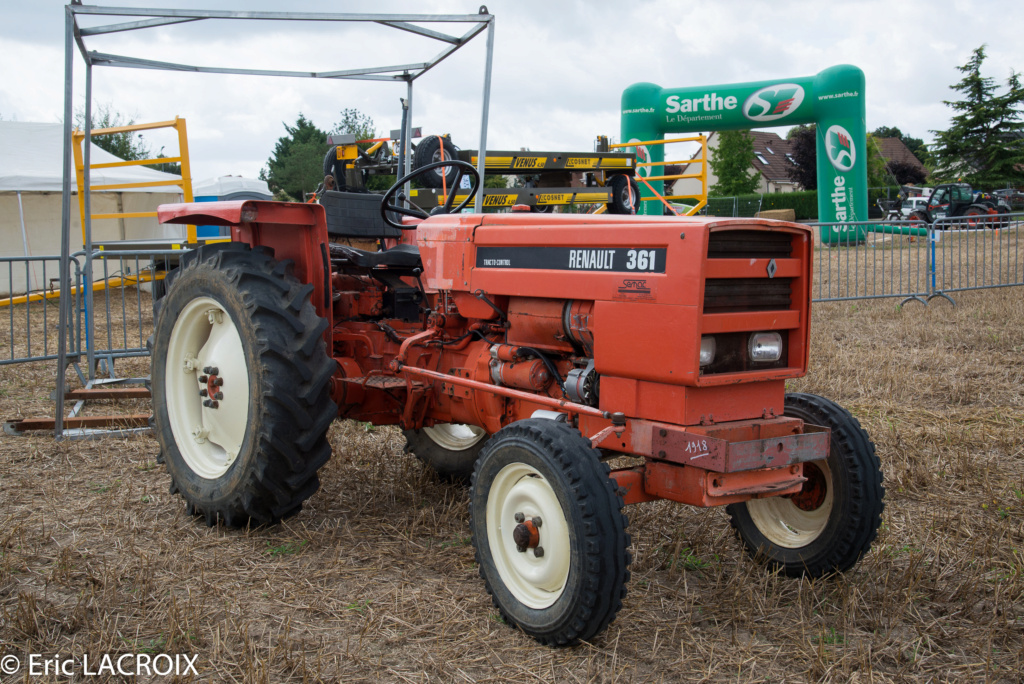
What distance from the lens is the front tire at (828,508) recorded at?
2.95 metres

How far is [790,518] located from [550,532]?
1.12m

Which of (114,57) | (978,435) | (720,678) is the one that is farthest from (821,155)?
(720,678)

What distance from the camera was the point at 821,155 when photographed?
16359 mm

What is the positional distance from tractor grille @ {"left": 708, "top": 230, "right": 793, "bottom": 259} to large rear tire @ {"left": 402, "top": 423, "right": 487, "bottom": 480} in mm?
1889

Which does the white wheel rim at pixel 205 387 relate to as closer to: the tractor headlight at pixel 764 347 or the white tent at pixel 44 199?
the tractor headlight at pixel 764 347

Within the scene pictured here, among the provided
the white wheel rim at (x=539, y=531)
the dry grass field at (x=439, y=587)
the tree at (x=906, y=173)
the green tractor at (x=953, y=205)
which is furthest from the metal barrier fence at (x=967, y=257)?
the tree at (x=906, y=173)

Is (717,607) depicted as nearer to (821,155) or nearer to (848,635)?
(848,635)

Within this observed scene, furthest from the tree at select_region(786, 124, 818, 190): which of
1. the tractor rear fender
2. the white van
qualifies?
the tractor rear fender

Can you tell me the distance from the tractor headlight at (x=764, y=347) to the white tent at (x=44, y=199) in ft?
40.4

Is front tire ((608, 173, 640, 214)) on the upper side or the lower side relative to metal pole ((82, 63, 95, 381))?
upper

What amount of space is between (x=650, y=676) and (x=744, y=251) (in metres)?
1.32

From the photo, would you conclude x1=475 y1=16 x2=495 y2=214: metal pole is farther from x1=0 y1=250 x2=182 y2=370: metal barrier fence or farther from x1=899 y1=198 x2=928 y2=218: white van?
x1=899 y1=198 x2=928 y2=218: white van

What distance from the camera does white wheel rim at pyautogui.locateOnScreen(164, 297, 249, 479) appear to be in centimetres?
359

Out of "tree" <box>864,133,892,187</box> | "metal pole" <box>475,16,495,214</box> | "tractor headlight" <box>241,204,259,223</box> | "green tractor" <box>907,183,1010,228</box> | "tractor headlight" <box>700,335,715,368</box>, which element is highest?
"tree" <box>864,133,892,187</box>
